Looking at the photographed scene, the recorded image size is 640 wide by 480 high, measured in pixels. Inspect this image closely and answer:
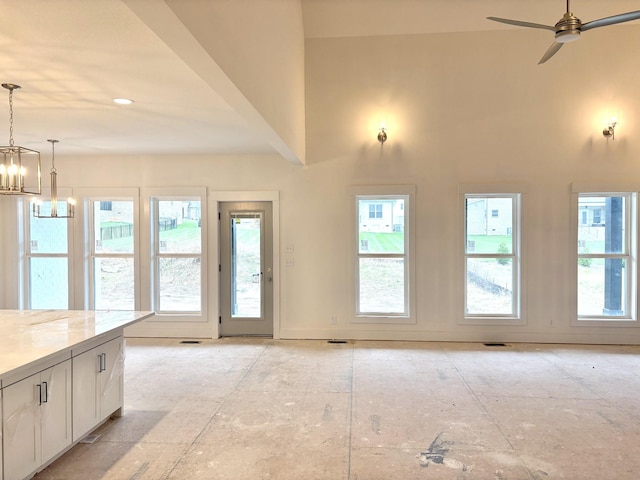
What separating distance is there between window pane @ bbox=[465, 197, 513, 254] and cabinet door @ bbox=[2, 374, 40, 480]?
16.2 feet

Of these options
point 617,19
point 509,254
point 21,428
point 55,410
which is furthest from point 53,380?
point 509,254

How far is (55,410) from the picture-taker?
8.21 feet

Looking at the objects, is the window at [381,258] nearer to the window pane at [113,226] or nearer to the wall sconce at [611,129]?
the wall sconce at [611,129]

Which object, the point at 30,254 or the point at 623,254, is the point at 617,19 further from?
the point at 30,254

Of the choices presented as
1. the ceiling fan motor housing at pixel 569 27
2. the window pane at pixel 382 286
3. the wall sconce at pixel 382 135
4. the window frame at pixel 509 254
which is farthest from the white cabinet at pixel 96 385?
the window frame at pixel 509 254

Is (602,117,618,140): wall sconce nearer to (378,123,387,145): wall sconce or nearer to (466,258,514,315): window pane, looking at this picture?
(466,258,514,315): window pane

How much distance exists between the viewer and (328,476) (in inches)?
97.9

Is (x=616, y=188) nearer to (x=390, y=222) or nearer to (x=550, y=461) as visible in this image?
(x=390, y=222)

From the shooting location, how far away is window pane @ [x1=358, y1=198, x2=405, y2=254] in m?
5.61

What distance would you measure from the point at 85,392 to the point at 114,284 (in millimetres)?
3435

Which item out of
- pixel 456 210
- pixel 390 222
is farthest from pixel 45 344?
pixel 456 210

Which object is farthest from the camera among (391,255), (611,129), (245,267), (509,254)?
(245,267)

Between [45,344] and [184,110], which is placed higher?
[184,110]

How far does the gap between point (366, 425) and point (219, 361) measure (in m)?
2.19
